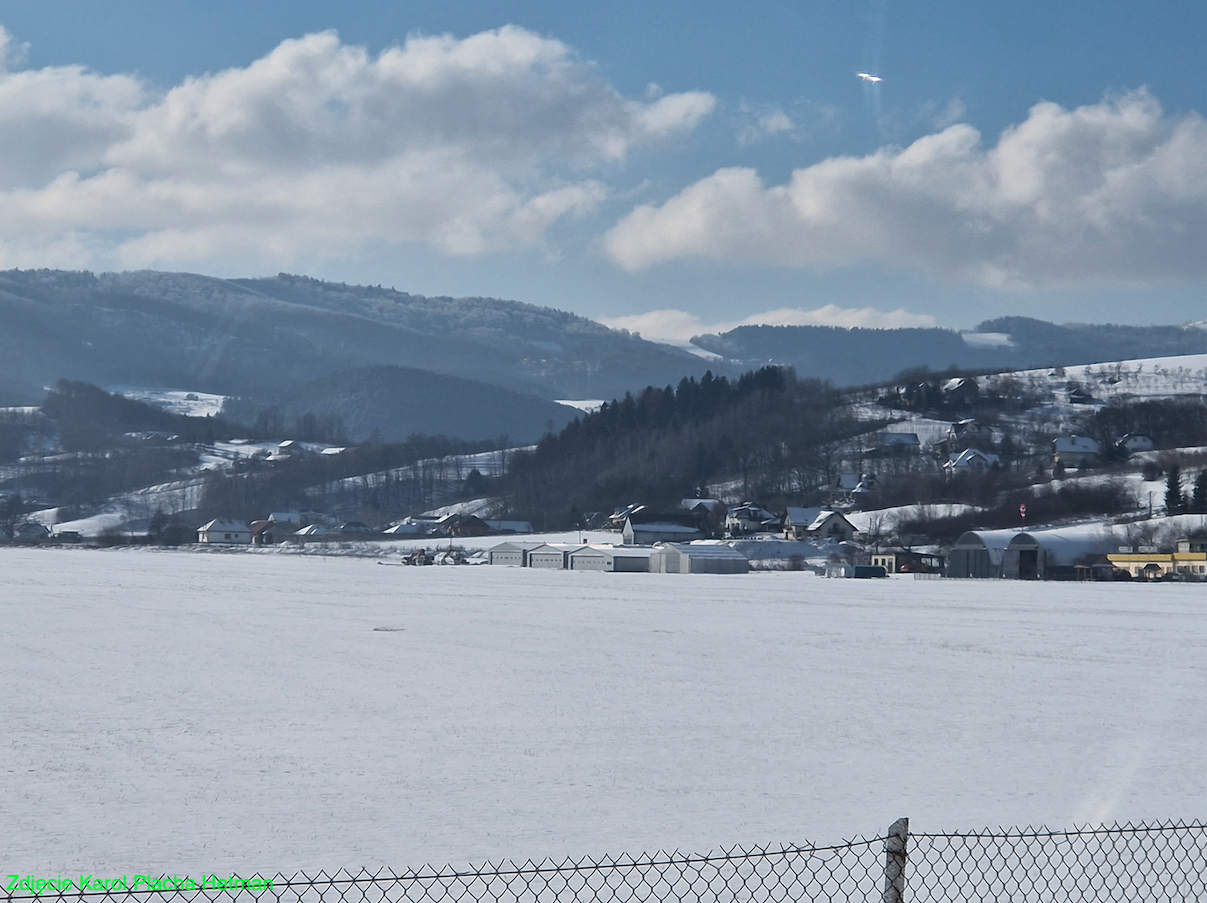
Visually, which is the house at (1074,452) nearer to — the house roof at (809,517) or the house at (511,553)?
the house roof at (809,517)

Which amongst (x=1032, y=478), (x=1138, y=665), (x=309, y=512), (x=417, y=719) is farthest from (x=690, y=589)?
(x=309, y=512)

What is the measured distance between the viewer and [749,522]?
355 feet

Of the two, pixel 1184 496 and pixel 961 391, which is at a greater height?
pixel 961 391

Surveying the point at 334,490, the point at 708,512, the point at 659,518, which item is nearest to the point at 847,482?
the point at 708,512

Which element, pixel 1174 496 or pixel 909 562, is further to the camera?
pixel 1174 496

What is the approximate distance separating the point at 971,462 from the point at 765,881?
116 metres

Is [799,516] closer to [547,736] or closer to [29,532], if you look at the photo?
[547,736]

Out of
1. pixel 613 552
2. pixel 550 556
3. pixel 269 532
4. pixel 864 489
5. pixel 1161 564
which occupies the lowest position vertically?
pixel 550 556

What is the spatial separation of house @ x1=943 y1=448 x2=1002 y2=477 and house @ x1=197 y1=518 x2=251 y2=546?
75.2m

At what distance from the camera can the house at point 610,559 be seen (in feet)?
275

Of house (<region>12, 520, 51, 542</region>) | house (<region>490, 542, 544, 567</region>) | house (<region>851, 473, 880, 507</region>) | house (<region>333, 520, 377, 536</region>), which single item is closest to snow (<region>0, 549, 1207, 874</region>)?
house (<region>490, 542, 544, 567</region>)

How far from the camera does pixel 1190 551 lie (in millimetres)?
70750

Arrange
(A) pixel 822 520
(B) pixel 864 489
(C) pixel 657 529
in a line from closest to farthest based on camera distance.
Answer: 1. (A) pixel 822 520
2. (C) pixel 657 529
3. (B) pixel 864 489

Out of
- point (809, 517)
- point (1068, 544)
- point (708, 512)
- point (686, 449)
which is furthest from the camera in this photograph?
point (686, 449)
